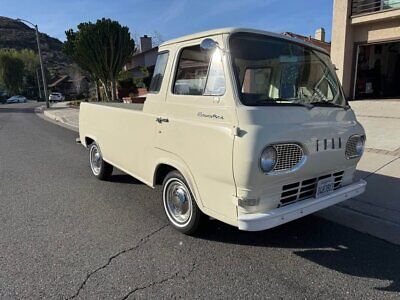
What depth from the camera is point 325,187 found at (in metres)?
3.34

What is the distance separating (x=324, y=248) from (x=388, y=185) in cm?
224

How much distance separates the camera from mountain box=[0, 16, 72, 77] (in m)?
119

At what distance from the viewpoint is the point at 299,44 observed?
11.9 ft

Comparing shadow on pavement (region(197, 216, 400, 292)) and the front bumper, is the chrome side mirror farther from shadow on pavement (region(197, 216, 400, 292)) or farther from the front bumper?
shadow on pavement (region(197, 216, 400, 292))

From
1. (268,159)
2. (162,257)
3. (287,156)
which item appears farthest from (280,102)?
(162,257)

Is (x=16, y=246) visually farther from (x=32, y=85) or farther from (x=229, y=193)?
(x=32, y=85)

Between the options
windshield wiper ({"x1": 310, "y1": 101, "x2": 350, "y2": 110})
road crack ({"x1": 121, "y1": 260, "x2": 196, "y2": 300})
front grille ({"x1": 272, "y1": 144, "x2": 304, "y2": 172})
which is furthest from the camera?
windshield wiper ({"x1": 310, "y1": 101, "x2": 350, "y2": 110})

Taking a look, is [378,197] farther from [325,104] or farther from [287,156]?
[287,156]

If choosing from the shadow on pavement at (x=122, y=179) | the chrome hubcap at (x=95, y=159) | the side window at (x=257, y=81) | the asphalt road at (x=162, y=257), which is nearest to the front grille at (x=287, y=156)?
the side window at (x=257, y=81)

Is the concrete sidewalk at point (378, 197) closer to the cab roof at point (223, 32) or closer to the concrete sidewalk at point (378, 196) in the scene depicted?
the concrete sidewalk at point (378, 196)

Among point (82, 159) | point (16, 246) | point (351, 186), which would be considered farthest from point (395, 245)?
point (82, 159)

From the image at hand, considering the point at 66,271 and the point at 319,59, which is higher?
the point at 319,59

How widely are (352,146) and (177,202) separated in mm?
2009

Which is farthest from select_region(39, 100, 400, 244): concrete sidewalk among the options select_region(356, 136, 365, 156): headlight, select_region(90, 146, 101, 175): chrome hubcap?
select_region(90, 146, 101, 175): chrome hubcap
